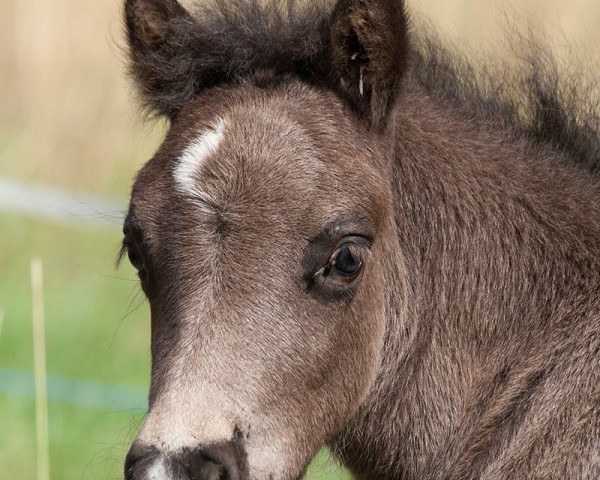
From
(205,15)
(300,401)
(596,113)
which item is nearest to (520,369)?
(300,401)

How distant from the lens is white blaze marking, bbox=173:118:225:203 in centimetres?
447

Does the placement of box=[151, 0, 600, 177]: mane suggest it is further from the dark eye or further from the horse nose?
the horse nose

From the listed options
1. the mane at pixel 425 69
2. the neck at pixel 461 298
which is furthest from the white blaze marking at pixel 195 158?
the neck at pixel 461 298

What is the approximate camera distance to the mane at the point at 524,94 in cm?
525

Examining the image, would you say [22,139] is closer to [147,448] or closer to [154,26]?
[154,26]

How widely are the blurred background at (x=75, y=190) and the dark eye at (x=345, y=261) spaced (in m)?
4.56

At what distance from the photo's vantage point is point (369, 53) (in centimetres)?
474

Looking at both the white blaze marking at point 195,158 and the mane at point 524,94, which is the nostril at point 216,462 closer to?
the white blaze marking at point 195,158

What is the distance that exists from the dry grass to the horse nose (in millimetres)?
8839

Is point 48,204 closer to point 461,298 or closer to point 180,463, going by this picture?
point 461,298

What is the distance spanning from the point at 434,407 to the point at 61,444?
4373 millimetres

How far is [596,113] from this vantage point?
539cm

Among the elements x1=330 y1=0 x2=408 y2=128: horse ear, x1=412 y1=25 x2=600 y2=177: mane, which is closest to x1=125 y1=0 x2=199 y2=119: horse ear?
x1=330 y1=0 x2=408 y2=128: horse ear

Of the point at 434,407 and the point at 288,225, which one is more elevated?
the point at 288,225
